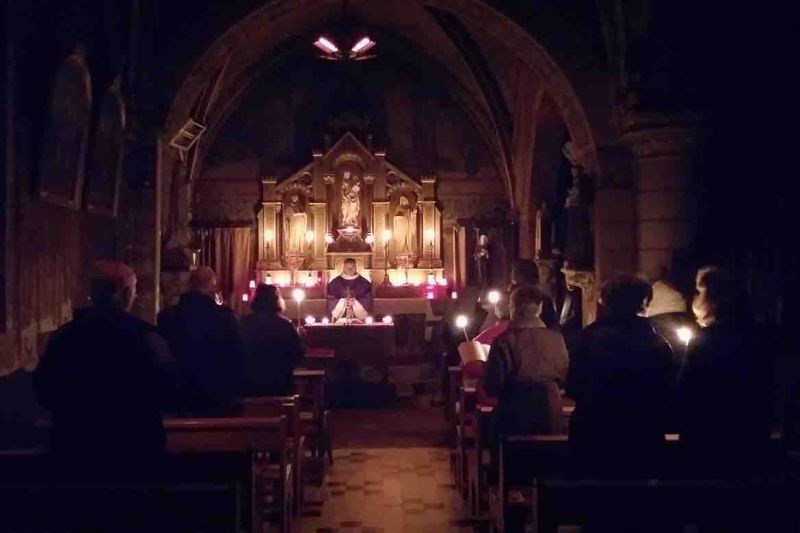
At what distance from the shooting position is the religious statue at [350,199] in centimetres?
1689

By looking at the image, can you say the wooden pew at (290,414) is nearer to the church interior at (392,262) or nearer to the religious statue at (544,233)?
the church interior at (392,262)

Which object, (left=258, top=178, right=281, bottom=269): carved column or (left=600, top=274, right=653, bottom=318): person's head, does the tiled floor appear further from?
(left=258, top=178, right=281, bottom=269): carved column

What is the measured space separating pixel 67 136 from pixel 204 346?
2281 millimetres

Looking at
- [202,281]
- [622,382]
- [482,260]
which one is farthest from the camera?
[482,260]

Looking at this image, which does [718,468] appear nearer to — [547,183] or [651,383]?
[651,383]

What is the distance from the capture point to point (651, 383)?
374cm

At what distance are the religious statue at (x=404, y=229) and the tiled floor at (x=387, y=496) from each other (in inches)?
371

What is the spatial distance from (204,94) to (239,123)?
2.95m

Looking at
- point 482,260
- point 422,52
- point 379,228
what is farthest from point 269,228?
point 422,52

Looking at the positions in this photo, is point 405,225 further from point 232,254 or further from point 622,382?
point 622,382

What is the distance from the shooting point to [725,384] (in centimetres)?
362

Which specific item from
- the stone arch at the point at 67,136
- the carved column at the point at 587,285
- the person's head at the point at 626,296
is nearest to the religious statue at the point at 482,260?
the carved column at the point at 587,285

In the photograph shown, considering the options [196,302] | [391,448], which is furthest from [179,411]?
[391,448]

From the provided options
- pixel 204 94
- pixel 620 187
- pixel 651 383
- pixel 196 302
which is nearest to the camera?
pixel 651 383
